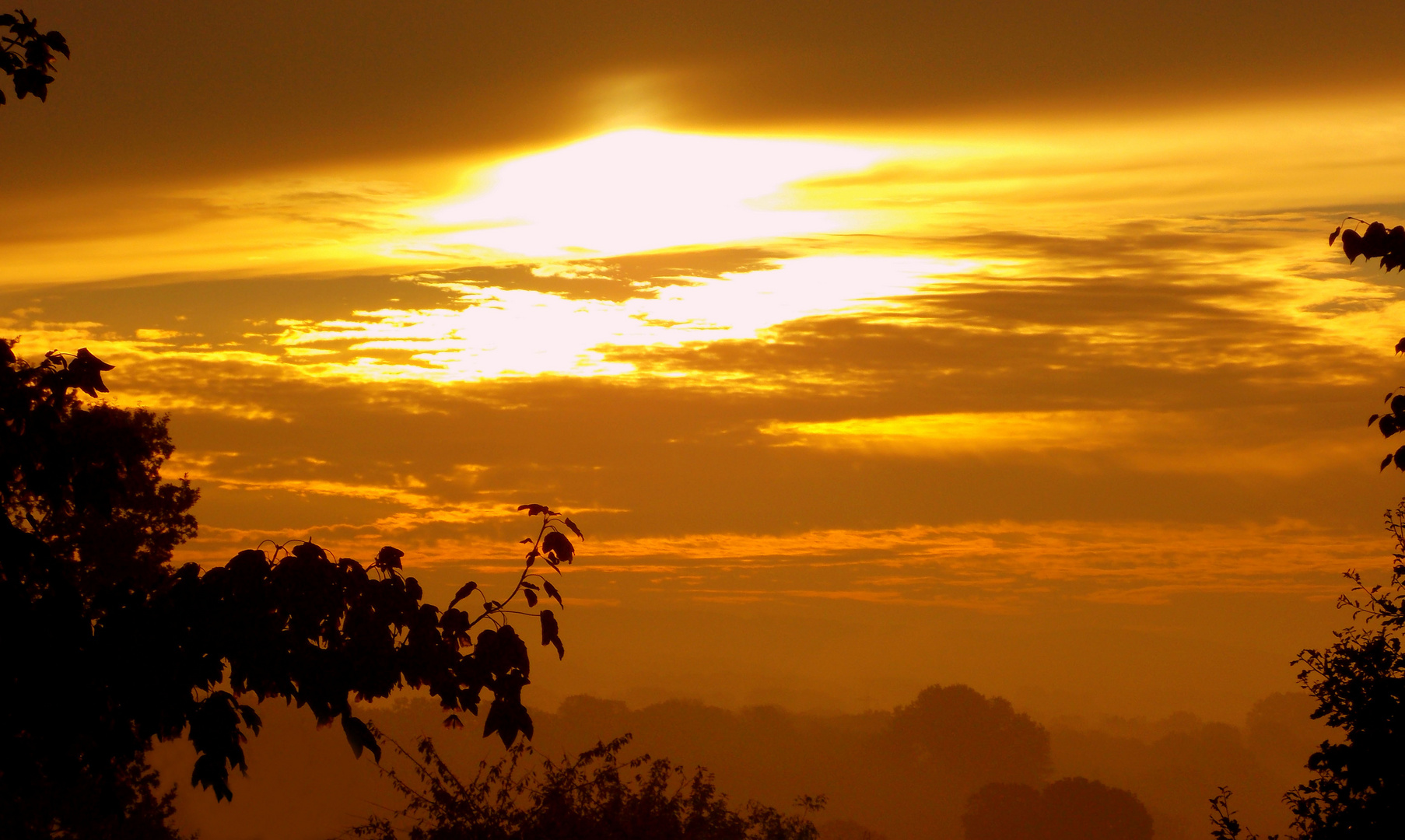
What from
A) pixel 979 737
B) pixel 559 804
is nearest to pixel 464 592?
pixel 559 804

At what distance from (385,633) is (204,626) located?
1.17m

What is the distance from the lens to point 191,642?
7707mm

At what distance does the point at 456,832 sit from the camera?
829 inches

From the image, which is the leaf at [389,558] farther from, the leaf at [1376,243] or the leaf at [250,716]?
the leaf at [1376,243]

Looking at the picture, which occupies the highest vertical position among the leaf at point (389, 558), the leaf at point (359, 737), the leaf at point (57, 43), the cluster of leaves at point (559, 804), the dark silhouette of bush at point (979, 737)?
the leaf at point (57, 43)

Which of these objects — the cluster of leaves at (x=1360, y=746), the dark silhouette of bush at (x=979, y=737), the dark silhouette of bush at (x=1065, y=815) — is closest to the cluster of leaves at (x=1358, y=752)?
the cluster of leaves at (x=1360, y=746)

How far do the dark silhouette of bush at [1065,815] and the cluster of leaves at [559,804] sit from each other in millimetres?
105388

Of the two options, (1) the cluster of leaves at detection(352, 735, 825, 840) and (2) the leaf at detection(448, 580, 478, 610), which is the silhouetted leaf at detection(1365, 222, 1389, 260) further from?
(1) the cluster of leaves at detection(352, 735, 825, 840)

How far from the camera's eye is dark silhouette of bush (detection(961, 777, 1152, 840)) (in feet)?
385

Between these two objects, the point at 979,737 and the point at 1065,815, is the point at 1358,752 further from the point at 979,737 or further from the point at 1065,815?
the point at 979,737

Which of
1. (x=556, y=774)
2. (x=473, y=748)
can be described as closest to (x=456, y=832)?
(x=556, y=774)

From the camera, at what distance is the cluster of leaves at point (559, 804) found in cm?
2091

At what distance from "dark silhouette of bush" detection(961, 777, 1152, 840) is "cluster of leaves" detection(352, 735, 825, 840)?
346ft

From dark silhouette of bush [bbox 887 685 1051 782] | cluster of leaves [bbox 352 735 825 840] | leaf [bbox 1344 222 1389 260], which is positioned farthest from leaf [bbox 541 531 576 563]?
dark silhouette of bush [bbox 887 685 1051 782]
